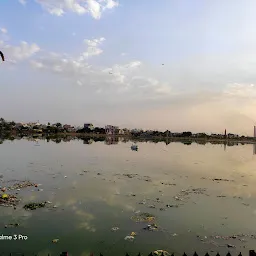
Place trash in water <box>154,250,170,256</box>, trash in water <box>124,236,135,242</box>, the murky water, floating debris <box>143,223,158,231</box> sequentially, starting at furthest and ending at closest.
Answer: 1. floating debris <box>143,223,158,231</box>
2. trash in water <box>124,236,135,242</box>
3. the murky water
4. trash in water <box>154,250,170,256</box>

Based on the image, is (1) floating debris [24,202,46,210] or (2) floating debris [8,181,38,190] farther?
(2) floating debris [8,181,38,190]

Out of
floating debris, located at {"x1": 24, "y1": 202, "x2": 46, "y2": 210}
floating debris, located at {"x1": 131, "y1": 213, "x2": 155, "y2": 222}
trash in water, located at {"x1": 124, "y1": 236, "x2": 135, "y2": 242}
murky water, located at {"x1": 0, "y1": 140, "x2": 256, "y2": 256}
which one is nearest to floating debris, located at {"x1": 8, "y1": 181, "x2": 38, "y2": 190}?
murky water, located at {"x1": 0, "y1": 140, "x2": 256, "y2": 256}

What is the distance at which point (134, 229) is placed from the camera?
14.3 meters

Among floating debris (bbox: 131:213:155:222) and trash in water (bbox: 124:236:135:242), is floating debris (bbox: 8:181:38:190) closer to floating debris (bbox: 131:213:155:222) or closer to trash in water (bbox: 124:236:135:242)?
floating debris (bbox: 131:213:155:222)

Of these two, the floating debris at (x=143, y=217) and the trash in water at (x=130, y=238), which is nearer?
the trash in water at (x=130, y=238)

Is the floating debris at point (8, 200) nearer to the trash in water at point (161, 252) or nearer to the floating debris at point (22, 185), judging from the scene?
the floating debris at point (22, 185)

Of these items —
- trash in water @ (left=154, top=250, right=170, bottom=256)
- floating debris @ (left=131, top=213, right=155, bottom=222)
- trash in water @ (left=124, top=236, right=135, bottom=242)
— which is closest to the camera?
trash in water @ (left=154, top=250, right=170, bottom=256)

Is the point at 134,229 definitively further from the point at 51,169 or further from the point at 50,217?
the point at 51,169

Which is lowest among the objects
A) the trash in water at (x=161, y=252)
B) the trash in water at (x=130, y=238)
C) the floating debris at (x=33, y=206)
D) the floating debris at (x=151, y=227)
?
the trash in water at (x=161, y=252)

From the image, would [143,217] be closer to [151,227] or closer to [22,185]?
[151,227]

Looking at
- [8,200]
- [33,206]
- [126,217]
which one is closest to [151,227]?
[126,217]

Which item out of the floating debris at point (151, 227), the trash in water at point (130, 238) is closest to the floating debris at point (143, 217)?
the floating debris at point (151, 227)

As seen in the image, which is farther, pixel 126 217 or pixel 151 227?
pixel 126 217

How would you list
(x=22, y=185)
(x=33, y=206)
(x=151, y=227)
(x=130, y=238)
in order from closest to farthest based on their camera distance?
(x=130, y=238) < (x=151, y=227) < (x=33, y=206) < (x=22, y=185)
